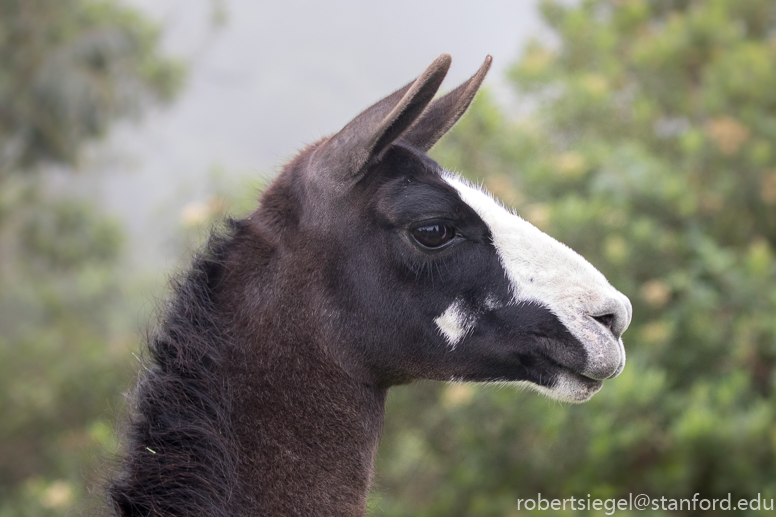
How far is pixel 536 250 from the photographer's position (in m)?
2.17

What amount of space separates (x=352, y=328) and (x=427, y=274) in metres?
0.30

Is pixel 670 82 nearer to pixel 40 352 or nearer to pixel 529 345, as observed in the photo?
pixel 529 345

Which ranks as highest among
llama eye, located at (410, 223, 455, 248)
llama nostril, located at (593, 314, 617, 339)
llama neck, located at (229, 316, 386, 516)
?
llama eye, located at (410, 223, 455, 248)

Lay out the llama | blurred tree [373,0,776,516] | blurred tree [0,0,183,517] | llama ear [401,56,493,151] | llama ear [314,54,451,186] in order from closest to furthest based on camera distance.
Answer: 1. llama ear [314,54,451,186]
2. the llama
3. llama ear [401,56,493,151]
4. blurred tree [373,0,776,516]
5. blurred tree [0,0,183,517]

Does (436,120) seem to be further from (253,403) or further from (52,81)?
(52,81)

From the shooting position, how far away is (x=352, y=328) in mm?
2215

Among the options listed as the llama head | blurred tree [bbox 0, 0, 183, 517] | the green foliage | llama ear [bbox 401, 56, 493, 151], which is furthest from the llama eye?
the green foliage

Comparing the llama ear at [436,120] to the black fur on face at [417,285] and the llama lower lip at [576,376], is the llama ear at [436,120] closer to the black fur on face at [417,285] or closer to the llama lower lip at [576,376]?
the black fur on face at [417,285]

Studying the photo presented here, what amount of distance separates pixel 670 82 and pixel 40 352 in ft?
28.9

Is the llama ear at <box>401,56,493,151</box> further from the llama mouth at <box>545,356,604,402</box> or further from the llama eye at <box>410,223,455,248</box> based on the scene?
the llama mouth at <box>545,356,604,402</box>

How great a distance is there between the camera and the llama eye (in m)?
2.17

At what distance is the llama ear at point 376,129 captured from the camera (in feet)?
6.53

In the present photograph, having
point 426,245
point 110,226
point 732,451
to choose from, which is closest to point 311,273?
point 426,245

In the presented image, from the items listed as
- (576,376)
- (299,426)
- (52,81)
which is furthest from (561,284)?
(52,81)
